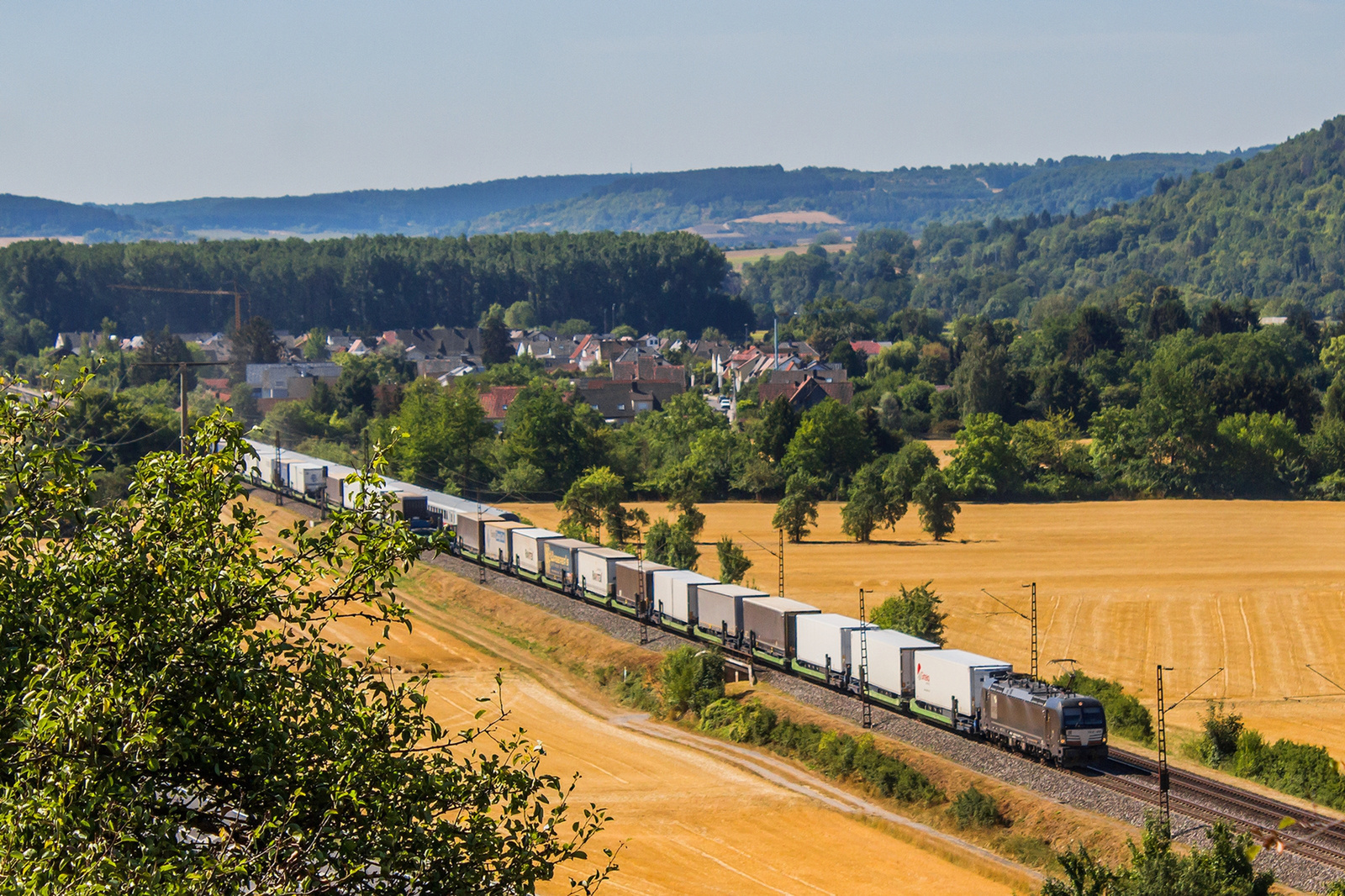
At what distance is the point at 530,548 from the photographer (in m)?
69.9

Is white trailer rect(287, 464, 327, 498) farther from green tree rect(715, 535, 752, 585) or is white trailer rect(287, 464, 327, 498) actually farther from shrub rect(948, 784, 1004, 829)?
shrub rect(948, 784, 1004, 829)

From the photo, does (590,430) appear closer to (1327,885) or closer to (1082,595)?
(1082,595)

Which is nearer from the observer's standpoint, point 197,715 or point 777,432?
point 197,715

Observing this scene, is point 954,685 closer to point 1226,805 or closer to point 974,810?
point 974,810

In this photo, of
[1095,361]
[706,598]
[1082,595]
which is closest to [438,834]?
[706,598]

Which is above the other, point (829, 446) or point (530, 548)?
point (530, 548)

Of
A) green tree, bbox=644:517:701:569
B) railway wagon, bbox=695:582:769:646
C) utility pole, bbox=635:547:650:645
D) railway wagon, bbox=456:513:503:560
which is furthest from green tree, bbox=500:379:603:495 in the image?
railway wagon, bbox=695:582:769:646

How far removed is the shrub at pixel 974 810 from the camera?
36094 millimetres

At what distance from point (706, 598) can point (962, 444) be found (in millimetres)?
58196

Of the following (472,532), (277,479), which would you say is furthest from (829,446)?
(277,479)

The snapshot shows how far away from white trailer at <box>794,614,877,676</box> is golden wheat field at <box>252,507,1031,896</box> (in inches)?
228

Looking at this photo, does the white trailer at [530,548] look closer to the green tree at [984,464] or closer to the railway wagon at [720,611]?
the railway wagon at [720,611]

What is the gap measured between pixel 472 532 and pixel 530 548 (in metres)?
7.19

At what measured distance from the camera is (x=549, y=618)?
2461 inches
